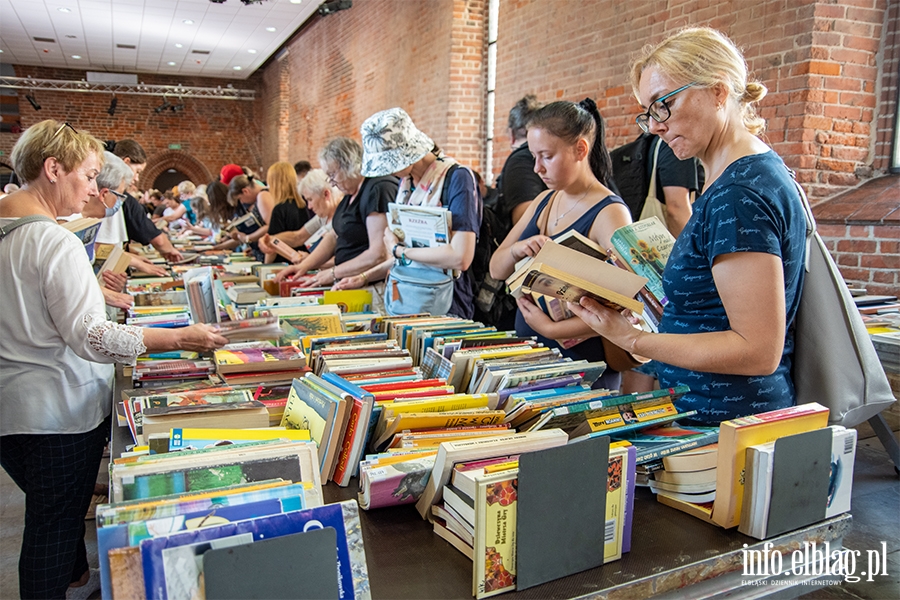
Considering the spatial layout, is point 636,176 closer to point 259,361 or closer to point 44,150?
point 259,361

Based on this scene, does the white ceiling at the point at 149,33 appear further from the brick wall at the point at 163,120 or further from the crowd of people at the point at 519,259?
the crowd of people at the point at 519,259

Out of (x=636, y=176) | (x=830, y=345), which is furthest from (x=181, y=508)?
(x=636, y=176)

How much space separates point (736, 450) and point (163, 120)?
18.9 metres

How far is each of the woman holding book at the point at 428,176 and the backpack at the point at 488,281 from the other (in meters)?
0.29

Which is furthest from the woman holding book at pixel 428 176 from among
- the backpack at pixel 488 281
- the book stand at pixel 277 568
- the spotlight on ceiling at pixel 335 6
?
the spotlight on ceiling at pixel 335 6

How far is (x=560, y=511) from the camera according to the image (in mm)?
1042

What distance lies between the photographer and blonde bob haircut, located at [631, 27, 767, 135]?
4.43ft

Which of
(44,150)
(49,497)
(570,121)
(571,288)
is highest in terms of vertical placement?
(570,121)

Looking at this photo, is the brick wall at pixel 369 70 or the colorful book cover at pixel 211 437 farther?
the brick wall at pixel 369 70

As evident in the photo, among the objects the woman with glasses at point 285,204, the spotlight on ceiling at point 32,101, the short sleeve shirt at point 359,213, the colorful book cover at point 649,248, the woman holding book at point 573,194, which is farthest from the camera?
the spotlight on ceiling at point 32,101

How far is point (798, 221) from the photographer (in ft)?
4.29

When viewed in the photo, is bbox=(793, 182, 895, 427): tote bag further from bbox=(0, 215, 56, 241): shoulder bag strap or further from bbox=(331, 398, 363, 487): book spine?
bbox=(0, 215, 56, 241): shoulder bag strap

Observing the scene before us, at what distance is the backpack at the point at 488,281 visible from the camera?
3.16 metres

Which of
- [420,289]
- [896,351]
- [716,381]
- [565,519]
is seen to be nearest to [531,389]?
[716,381]
